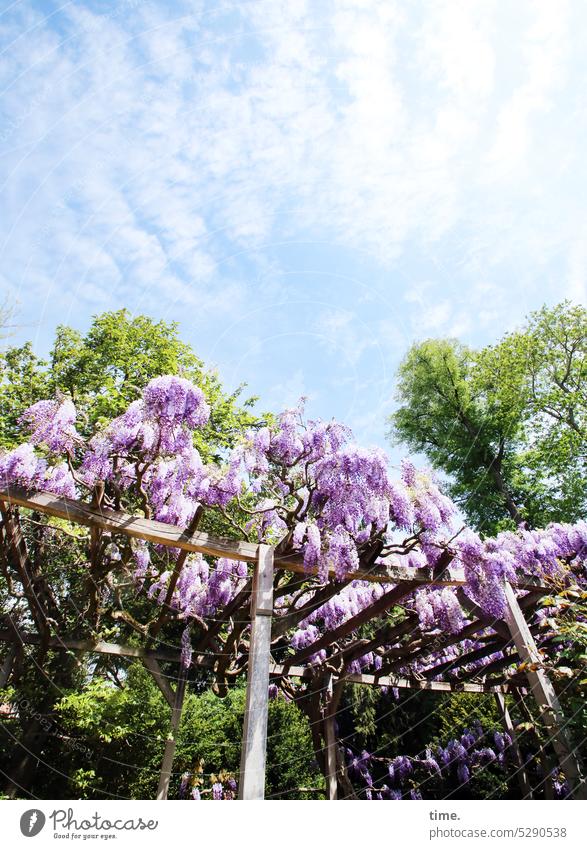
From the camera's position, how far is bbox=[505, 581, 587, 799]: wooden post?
180 inches

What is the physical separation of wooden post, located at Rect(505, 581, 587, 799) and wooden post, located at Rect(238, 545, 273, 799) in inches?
99.4

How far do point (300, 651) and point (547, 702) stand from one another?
268 cm

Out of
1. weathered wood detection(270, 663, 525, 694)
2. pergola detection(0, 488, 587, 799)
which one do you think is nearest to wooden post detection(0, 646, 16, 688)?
pergola detection(0, 488, 587, 799)

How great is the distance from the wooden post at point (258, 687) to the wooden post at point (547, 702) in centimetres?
252

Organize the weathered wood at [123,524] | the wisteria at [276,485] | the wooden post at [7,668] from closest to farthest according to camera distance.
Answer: the weathered wood at [123,524]
the wisteria at [276,485]
the wooden post at [7,668]

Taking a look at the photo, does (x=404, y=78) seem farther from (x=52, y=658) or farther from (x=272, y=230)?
(x=52, y=658)

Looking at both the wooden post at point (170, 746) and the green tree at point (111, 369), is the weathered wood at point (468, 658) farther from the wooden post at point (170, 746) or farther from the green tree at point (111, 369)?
the green tree at point (111, 369)

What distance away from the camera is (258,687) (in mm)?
3494

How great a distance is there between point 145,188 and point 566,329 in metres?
13.8

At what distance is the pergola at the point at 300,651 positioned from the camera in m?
3.74

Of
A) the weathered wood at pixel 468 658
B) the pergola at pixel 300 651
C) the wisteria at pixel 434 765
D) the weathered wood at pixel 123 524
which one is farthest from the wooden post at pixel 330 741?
the weathered wood at pixel 123 524

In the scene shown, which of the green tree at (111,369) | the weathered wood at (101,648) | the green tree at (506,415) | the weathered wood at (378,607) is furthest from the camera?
the green tree at (506,415)

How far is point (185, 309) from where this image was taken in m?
4.95
